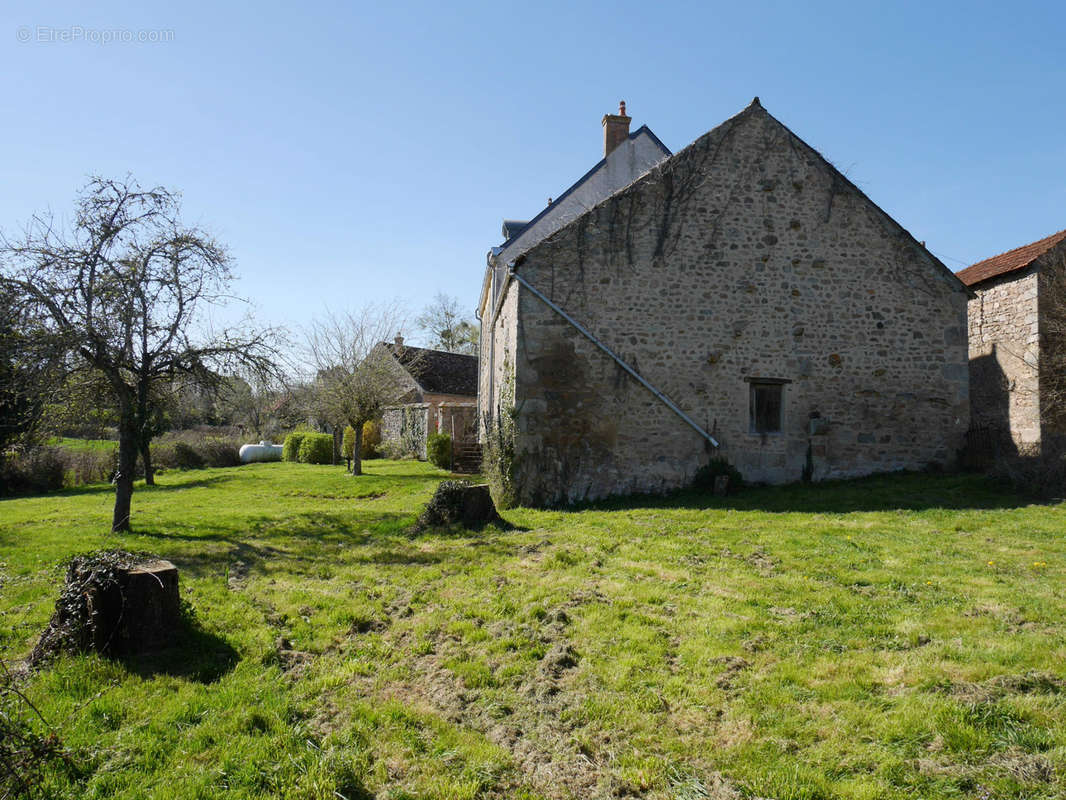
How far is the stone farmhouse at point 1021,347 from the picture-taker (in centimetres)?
1458

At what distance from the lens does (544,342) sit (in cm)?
1235

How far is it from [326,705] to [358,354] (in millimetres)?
21452

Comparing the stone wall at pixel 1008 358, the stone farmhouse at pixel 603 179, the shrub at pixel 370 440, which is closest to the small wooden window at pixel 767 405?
the stone wall at pixel 1008 358

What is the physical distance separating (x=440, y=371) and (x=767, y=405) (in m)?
21.6

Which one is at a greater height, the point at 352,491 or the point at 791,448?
the point at 791,448

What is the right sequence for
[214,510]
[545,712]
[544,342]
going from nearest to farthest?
[545,712], [544,342], [214,510]

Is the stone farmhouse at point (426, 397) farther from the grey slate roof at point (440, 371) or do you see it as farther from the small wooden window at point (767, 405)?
the small wooden window at point (767, 405)

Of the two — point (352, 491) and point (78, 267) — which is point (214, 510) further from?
point (78, 267)

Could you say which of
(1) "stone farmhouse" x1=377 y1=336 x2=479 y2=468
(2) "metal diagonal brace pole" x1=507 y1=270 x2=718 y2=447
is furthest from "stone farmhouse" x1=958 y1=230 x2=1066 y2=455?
(1) "stone farmhouse" x1=377 y1=336 x2=479 y2=468

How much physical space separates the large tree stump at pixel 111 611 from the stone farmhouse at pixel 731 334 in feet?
24.5

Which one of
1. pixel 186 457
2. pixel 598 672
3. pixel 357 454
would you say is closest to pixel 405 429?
pixel 357 454

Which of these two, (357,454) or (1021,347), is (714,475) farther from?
(357,454)

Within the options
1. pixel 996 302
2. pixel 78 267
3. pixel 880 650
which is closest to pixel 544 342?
pixel 78 267

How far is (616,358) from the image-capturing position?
12.5 metres
